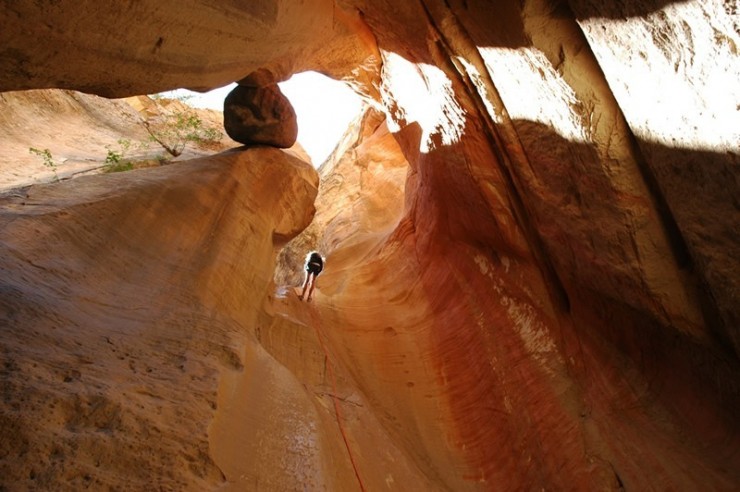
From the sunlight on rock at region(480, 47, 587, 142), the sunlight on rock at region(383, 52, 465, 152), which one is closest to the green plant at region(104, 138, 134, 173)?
the sunlight on rock at region(383, 52, 465, 152)

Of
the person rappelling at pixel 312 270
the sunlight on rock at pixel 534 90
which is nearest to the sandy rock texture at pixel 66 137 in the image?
the person rappelling at pixel 312 270

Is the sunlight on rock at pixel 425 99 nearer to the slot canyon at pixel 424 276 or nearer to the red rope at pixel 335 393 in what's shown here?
the slot canyon at pixel 424 276

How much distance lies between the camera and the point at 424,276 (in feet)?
31.2

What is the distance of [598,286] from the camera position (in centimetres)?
598

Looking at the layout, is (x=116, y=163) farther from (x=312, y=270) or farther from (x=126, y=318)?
(x=126, y=318)

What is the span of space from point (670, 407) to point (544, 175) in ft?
10.8

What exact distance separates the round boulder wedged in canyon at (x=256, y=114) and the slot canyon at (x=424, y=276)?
0.05m

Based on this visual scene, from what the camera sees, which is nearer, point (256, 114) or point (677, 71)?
point (677, 71)

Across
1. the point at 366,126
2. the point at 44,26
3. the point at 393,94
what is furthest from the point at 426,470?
the point at 366,126

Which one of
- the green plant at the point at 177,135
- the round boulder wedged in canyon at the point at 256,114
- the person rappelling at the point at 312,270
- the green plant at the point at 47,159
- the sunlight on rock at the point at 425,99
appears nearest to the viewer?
the sunlight on rock at the point at 425,99

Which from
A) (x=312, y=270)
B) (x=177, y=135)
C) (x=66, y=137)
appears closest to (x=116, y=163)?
(x=177, y=135)

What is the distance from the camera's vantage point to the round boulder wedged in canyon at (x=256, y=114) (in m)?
8.29

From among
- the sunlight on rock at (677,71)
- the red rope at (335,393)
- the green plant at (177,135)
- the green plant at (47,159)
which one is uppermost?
the sunlight on rock at (677,71)

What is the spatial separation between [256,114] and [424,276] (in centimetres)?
462
